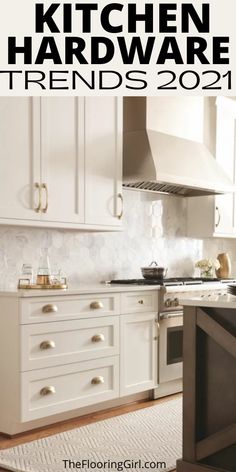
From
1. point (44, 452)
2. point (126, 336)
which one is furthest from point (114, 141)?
point (44, 452)

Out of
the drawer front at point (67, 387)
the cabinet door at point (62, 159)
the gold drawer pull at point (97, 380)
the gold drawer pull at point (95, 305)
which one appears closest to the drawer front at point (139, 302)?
the gold drawer pull at point (95, 305)

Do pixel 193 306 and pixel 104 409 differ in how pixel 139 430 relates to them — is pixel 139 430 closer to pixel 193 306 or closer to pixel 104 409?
pixel 104 409

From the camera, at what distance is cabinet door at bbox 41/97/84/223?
150 inches

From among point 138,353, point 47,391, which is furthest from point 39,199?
point 138,353

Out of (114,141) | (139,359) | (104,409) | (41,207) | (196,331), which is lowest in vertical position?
(104,409)

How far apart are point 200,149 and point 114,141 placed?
1.18 metres

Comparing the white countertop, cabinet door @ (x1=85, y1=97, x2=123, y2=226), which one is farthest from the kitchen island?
cabinet door @ (x1=85, y1=97, x2=123, y2=226)

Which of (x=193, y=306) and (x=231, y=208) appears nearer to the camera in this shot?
(x=193, y=306)

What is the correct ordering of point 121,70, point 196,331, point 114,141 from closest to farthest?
point 196,331, point 121,70, point 114,141

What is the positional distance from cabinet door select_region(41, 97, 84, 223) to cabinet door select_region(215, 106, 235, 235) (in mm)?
1966

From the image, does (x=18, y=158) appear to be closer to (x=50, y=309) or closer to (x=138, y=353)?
(x=50, y=309)

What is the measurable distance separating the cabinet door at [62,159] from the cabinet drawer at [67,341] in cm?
71

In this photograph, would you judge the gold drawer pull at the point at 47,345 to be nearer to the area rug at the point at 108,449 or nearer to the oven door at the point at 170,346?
the area rug at the point at 108,449

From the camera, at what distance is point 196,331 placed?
9.27 feet
